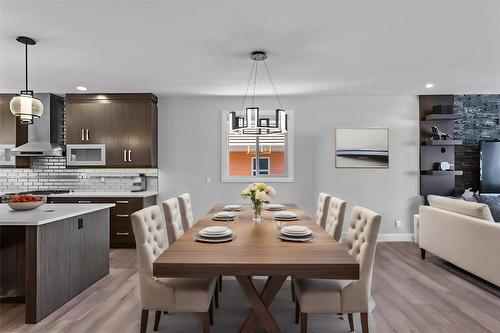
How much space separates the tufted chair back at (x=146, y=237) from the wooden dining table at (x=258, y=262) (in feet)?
0.77

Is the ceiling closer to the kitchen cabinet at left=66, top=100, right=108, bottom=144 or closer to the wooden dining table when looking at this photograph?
the kitchen cabinet at left=66, top=100, right=108, bottom=144

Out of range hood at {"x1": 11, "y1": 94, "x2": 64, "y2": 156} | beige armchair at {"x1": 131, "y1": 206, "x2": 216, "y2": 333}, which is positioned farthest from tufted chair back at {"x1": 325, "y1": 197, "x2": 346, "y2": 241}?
range hood at {"x1": 11, "y1": 94, "x2": 64, "y2": 156}

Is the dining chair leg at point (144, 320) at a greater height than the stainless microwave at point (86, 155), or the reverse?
the stainless microwave at point (86, 155)

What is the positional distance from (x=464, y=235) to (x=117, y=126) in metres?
4.90

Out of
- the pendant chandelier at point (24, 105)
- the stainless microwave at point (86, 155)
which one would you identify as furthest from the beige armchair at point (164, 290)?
the stainless microwave at point (86, 155)

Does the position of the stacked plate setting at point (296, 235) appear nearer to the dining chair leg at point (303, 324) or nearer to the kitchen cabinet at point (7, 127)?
the dining chair leg at point (303, 324)

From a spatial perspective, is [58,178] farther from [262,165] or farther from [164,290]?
[164,290]

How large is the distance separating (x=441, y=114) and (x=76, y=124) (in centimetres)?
587

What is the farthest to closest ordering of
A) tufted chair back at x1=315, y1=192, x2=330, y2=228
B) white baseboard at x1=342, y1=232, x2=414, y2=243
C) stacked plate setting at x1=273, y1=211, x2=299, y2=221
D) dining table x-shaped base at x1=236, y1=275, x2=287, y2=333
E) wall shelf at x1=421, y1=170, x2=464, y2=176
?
1. white baseboard at x1=342, y1=232, x2=414, y2=243
2. wall shelf at x1=421, y1=170, x2=464, y2=176
3. tufted chair back at x1=315, y1=192, x2=330, y2=228
4. stacked plate setting at x1=273, y1=211, x2=299, y2=221
5. dining table x-shaped base at x1=236, y1=275, x2=287, y2=333

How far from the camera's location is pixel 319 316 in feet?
8.22

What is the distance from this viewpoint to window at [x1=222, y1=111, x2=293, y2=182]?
200 inches

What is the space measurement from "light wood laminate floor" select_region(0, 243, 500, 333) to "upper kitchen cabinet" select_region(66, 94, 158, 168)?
1.98 meters

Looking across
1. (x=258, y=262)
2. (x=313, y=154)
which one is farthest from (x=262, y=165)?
(x=258, y=262)

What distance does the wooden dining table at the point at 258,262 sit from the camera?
1.57 meters
